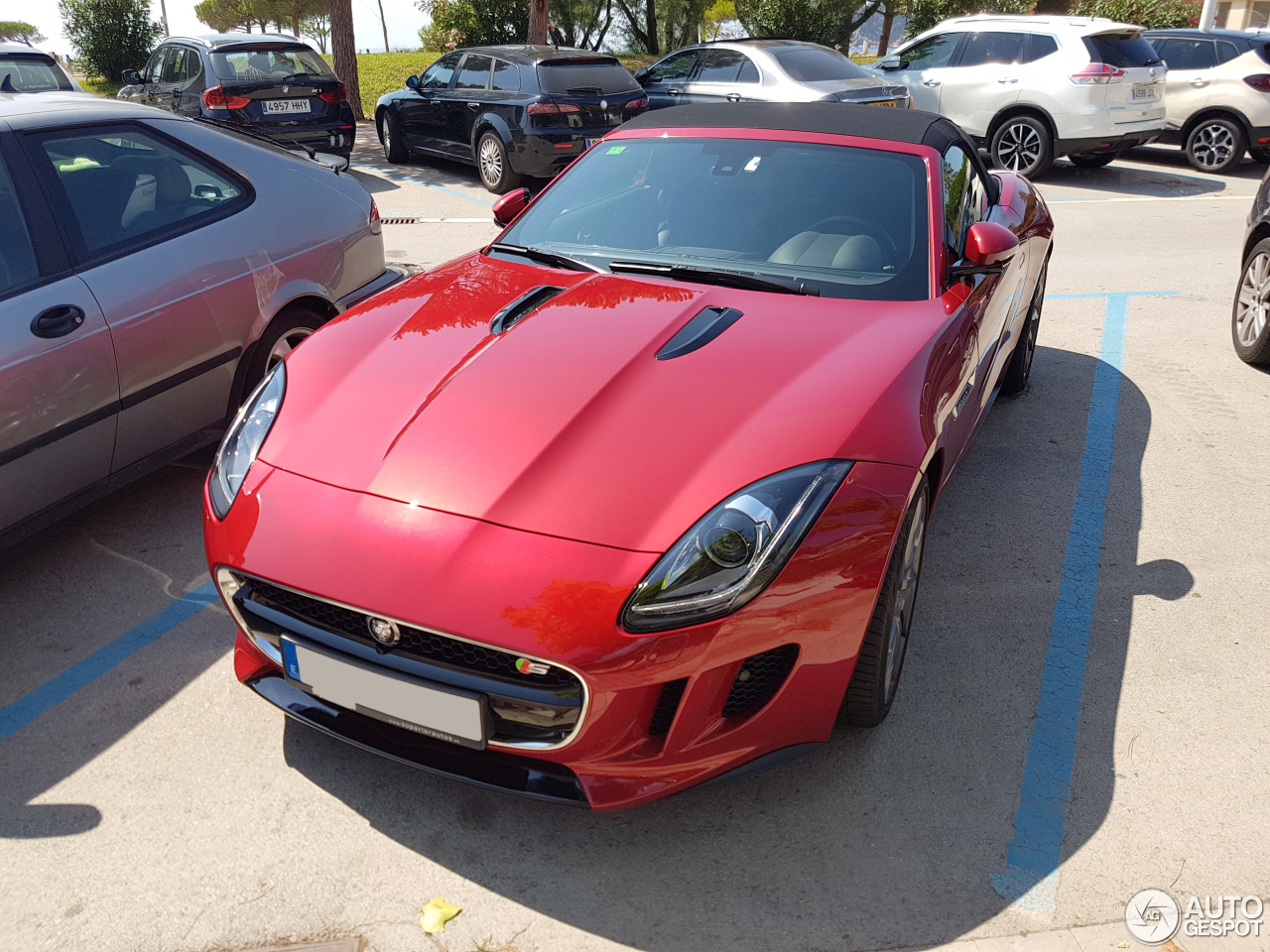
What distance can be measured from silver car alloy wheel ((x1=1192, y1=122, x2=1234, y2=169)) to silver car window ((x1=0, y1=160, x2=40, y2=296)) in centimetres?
1343

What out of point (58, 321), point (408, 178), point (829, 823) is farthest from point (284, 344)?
point (408, 178)

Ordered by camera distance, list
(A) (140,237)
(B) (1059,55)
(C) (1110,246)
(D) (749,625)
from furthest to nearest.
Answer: (B) (1059,55) < (C) (1110,246) < (A) (140,237) < (D) (749,625)

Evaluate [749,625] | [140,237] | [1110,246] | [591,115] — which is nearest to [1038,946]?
[749,625]

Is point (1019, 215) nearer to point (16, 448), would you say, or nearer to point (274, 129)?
point (16, 448)

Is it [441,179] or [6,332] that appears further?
[441,179]

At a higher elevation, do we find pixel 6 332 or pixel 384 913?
pixel 6 332

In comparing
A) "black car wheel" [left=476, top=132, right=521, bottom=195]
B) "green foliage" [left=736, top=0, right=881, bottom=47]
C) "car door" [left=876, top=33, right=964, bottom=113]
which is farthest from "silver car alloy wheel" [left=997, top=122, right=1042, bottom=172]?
"green foliage" [left=736, top=0, right=881, bottom=47]

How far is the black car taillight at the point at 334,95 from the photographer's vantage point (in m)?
11.6

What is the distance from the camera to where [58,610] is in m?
3.59

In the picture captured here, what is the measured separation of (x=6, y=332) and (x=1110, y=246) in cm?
848

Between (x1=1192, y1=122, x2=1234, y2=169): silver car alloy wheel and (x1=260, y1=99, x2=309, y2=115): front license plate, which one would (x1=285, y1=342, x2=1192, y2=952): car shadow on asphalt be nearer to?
(x1=260, y1=99, x2=309, y2=115): front license plate

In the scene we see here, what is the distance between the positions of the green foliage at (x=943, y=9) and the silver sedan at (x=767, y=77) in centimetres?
2015

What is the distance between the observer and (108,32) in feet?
108

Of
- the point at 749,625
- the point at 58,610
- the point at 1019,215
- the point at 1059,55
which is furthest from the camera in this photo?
the point at 1059,55
